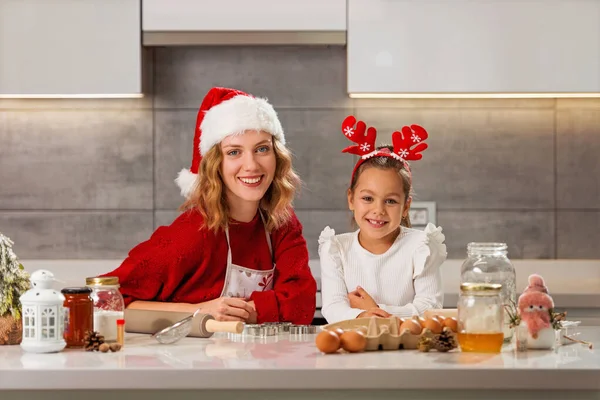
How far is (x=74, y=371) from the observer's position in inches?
43.7

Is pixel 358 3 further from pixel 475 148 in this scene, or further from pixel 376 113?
pixel 475 148

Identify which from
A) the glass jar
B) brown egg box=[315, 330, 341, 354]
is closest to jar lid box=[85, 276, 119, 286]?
the glass jar

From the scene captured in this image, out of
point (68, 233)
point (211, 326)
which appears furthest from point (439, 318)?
point (68, 233)

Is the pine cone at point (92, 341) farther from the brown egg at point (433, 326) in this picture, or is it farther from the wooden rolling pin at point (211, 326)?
the brown egg at point (433, 326)

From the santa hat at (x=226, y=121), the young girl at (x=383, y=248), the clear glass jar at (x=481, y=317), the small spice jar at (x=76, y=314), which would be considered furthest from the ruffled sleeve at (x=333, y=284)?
the small spice jar at (x=76, y=314)

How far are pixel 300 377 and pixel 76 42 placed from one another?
1.99 metres

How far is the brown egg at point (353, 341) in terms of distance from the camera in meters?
1.24

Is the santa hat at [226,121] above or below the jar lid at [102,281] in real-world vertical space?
above

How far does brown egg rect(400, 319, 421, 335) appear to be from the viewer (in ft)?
4.27

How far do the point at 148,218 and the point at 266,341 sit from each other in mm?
1755

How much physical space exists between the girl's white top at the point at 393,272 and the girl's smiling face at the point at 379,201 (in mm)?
58

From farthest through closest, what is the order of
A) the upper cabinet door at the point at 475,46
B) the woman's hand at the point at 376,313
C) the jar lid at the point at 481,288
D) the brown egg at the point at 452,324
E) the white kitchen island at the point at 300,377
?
1. the upper cabinet door at the point at 475,46
2. the woman's hand at the point at 376,313
3. the brown egg at the point at 452,324
4. the jar lid at the point at 481,288
5. the white kitchen island at the point at 300,377

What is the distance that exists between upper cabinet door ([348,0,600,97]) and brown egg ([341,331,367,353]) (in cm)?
163

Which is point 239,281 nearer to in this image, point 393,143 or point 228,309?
point 228,309
